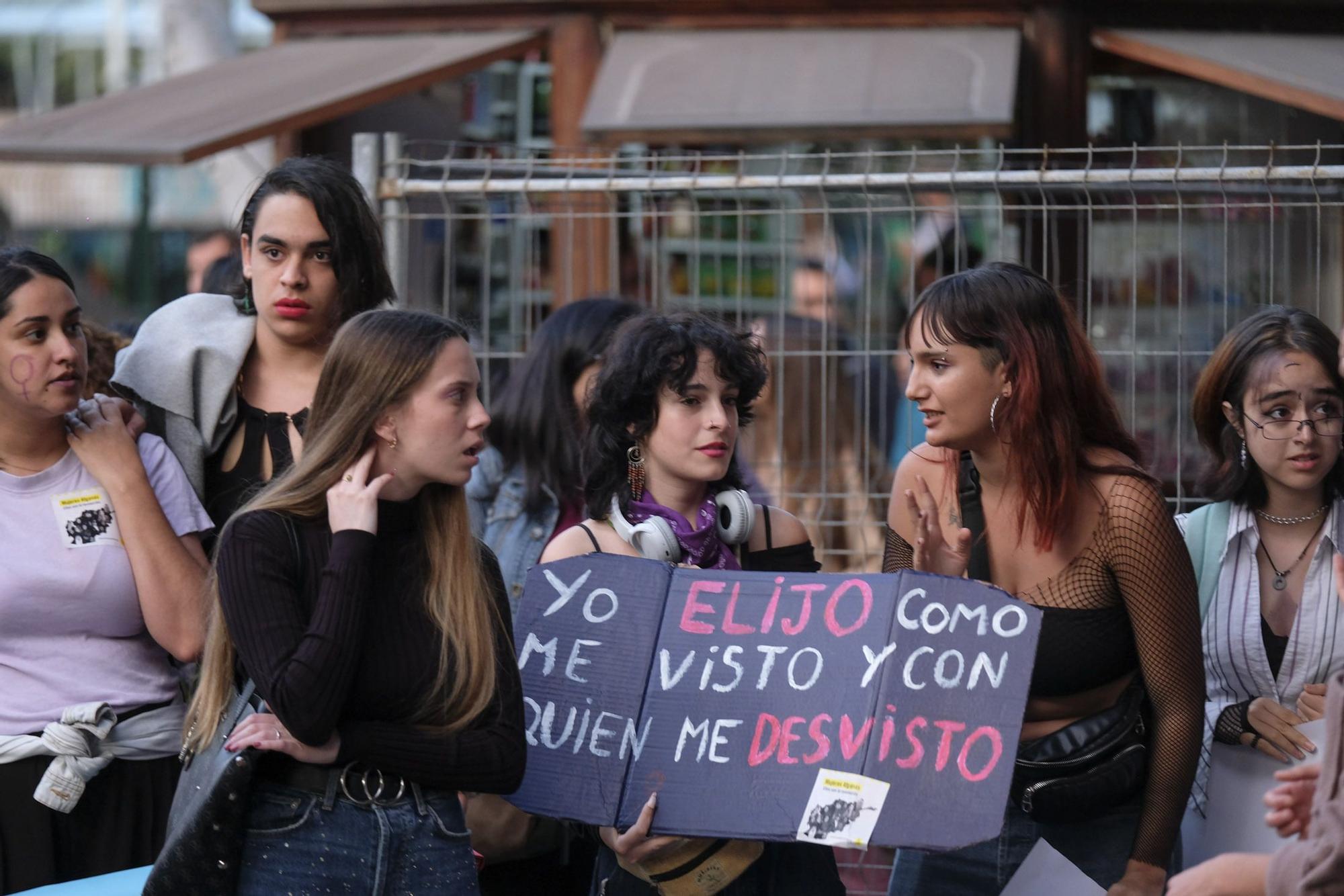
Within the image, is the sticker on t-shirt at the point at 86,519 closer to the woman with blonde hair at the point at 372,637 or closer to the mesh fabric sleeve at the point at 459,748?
the woman with blonde hair at the point at 372,637

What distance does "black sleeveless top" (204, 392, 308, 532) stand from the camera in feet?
12.3

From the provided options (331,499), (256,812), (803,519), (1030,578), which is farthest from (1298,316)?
(256,812)

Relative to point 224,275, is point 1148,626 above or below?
below

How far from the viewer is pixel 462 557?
3.02 meters

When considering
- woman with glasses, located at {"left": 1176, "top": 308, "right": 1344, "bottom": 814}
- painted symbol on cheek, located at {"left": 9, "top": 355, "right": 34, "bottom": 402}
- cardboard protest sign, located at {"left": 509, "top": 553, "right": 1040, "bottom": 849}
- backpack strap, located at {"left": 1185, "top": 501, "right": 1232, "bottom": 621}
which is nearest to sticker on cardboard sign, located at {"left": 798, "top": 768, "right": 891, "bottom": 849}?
cardboard protest sign, located at {"left": 509, "top": 553, "right": 1040, "bottom": 849}

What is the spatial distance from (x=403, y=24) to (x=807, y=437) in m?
3.81

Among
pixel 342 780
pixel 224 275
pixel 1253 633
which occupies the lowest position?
pixel 342 780

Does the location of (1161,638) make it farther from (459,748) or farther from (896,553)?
(459,748)

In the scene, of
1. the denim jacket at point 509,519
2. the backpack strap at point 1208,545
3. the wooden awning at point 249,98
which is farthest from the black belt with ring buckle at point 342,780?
the wooden awning at point 249,98

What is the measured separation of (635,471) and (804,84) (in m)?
3.95

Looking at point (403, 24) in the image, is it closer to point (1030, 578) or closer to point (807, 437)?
point (807, 437)

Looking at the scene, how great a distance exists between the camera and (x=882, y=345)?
22.3ft

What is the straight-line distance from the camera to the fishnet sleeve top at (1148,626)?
3123mm

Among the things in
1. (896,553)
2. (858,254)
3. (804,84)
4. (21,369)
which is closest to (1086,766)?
(896,553)
